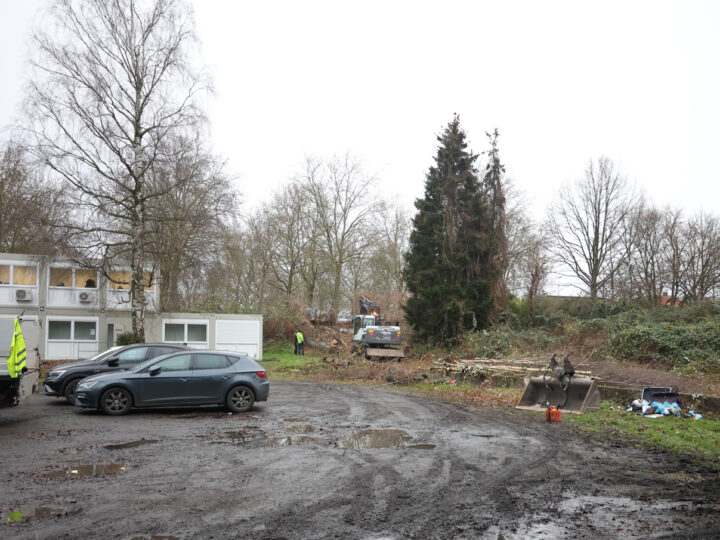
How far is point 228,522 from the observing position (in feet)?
19.1

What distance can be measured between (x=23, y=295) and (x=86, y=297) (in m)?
2.94

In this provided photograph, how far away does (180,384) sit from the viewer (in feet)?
43.7

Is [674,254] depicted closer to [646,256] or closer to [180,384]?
[646,256]

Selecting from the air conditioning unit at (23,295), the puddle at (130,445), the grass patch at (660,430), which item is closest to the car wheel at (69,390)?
the puddle at (130,445)

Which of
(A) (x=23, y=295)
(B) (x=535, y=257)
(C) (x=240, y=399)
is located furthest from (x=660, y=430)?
(B) (x=535, y=257)

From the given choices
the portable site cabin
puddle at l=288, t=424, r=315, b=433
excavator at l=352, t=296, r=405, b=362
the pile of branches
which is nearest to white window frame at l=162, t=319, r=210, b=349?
the portable site cabin

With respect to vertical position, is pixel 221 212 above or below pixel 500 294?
above

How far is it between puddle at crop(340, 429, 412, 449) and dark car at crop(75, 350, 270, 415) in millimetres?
3692

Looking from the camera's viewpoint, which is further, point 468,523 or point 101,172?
point 101,172

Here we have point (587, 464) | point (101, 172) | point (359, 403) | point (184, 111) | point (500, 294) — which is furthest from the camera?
point (500, 294)


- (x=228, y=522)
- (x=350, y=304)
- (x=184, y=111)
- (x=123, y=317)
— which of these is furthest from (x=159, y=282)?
(x=228, y=522)

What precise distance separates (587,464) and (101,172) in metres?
24.2

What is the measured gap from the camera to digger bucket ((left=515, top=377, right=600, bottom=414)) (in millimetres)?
14516

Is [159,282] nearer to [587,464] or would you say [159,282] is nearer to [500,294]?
[500,294]
